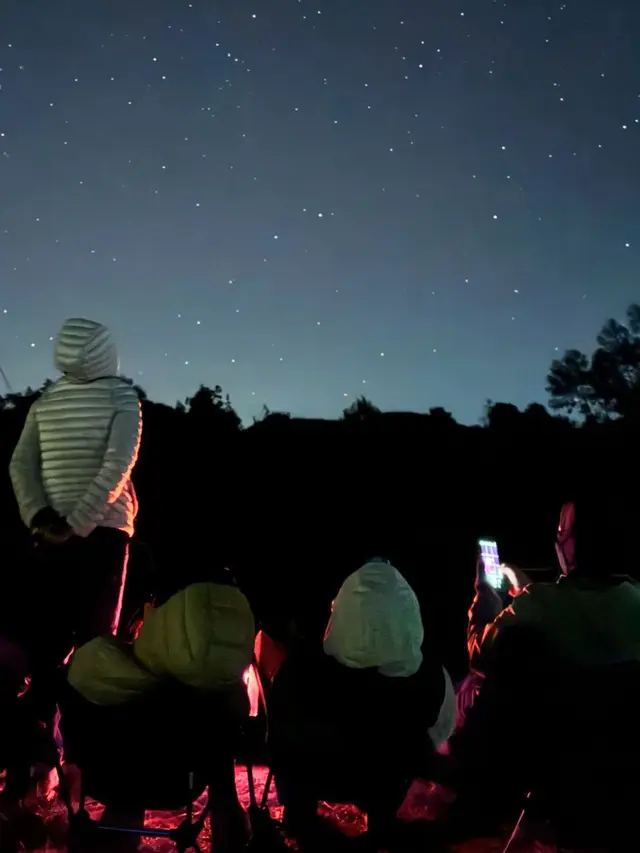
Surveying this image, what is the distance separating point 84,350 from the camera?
298 cm

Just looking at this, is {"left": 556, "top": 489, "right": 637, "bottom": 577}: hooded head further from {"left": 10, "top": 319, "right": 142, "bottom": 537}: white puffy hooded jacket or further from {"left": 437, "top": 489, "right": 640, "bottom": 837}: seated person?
{"left": 10, "top": 319, "right": 142, "bottom": 537}: white puffy hooded jacket

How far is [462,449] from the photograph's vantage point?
56.0 feet

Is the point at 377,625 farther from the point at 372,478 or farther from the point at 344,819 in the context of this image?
the point at 372,478

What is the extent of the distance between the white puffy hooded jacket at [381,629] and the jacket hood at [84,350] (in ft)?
4.54

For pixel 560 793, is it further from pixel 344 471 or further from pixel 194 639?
pixel 344 471

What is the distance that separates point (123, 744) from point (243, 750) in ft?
1.34

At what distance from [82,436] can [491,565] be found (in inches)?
77.0

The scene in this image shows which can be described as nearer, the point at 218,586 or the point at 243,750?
the point at 218,586

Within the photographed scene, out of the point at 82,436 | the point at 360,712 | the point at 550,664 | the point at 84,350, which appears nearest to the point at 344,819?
the point at 360,712

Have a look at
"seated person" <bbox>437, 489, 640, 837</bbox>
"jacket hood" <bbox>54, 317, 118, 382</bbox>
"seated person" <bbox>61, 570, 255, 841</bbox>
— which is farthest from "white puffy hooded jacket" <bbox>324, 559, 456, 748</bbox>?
"jacket hood" <bbox>54, 317, 118, 382</bbox>

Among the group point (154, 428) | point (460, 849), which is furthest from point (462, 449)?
point (460, 849)

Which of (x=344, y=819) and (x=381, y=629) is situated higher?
(x=381, y=629)

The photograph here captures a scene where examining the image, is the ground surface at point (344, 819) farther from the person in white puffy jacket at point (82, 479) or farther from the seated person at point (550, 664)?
the person in white puffy jacket at point (82, 479)

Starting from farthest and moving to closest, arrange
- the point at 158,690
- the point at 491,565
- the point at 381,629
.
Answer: the point at 491,565
the point at 381,629
the point at 158,690
